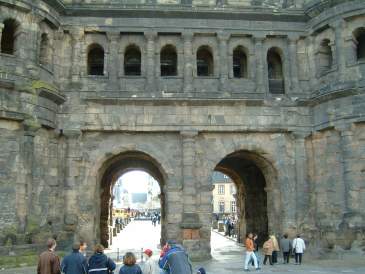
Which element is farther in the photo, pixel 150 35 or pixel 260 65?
pixel 260 65

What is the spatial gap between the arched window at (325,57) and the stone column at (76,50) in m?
9.63

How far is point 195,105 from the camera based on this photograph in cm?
1866


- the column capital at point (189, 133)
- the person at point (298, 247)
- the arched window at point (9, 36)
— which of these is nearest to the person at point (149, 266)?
the person at point (298, 247)

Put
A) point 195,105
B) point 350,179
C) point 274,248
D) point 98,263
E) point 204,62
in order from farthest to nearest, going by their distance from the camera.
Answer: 1. point 204,62
2. point 195,105
3. point 350,179
4. point 274,248
5. point 98,263

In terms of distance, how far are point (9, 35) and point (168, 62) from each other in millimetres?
6497

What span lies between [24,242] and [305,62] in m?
12.9

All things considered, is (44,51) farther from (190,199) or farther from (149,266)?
(149,266)

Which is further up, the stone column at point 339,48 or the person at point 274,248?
the stone column at point 339,48

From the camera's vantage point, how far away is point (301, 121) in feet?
63.0

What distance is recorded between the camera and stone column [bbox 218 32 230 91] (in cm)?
1900

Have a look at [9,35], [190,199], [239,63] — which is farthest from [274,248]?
[9,35]

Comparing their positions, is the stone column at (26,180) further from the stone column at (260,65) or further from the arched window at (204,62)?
the stone column at (260,65)

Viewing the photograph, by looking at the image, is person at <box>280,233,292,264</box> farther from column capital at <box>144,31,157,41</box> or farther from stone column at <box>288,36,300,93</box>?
column capital at <box>144,31,157,41</box>

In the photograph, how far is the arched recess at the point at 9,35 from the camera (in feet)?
56.1
